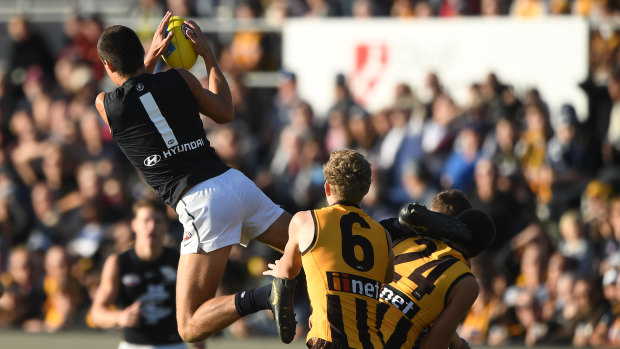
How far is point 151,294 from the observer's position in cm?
841

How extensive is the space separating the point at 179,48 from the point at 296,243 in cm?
170

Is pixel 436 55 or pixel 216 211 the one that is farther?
pixel 436 55

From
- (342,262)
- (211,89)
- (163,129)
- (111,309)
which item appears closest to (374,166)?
(111,309)

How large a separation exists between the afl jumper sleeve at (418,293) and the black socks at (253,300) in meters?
0.70

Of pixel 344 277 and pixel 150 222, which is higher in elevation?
pixel 344 277

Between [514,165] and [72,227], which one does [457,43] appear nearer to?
[514,165]

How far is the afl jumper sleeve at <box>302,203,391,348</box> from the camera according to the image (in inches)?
235

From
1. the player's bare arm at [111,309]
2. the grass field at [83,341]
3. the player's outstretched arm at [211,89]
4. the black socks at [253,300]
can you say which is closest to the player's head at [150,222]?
the player's bare arm at [111,309]

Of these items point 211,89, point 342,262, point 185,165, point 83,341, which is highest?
point 211,89

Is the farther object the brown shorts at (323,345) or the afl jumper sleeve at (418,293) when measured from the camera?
the afl jumper sleeve at (418,293)

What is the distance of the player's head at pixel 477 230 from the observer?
6.67m

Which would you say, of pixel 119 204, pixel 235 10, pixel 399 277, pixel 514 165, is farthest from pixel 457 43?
pixel 399 277

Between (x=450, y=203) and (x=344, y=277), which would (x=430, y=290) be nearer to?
(x=344, y=277)

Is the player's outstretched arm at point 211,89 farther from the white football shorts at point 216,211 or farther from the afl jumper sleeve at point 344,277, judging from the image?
the afl jumper sleeve at point 344,277
